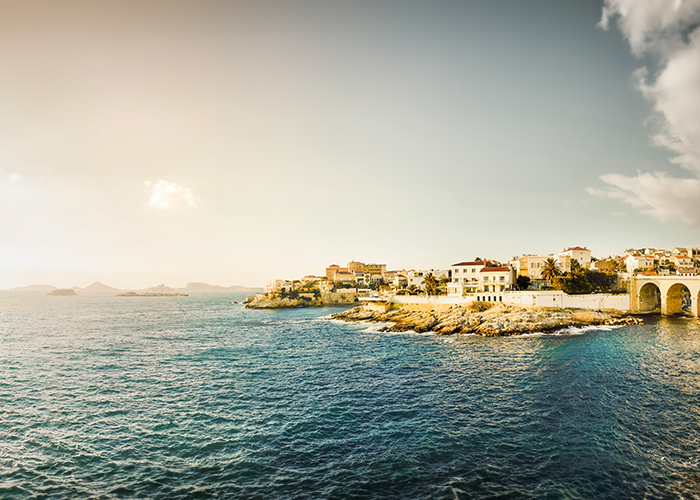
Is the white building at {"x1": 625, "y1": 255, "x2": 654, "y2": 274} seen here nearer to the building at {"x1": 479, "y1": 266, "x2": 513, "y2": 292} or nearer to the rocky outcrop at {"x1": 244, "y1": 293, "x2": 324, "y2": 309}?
the building at {"x1": 479, "y1": 266, "x2": 513, "y2": 292}

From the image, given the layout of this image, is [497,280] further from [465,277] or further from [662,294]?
[662,294]

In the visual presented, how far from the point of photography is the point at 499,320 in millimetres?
66812

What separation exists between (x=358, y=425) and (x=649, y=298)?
9146 centimetres

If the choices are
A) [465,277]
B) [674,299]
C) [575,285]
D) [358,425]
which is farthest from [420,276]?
[358,425]

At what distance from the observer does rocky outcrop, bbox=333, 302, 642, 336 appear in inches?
2527

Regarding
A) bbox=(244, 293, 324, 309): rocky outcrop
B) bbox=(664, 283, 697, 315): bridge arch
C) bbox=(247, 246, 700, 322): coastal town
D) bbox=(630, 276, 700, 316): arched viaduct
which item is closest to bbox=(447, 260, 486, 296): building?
bbox=(247, 246, 700, 322): coastal town

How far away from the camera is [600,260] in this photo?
150 meters

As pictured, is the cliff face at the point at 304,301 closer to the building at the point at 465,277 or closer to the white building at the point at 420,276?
the white building at the point at 420,276

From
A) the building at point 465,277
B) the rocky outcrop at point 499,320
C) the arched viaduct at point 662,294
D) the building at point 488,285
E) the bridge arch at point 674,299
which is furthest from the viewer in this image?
the building at point 465,277

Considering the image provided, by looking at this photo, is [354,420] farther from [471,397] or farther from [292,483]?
[471,397]

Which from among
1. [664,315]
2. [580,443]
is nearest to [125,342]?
[580,443]

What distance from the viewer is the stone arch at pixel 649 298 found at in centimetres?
8093

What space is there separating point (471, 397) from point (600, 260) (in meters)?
156

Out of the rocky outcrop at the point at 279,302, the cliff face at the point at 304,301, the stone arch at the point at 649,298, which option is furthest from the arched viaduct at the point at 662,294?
the rocky outcrop at the point at 279,302
